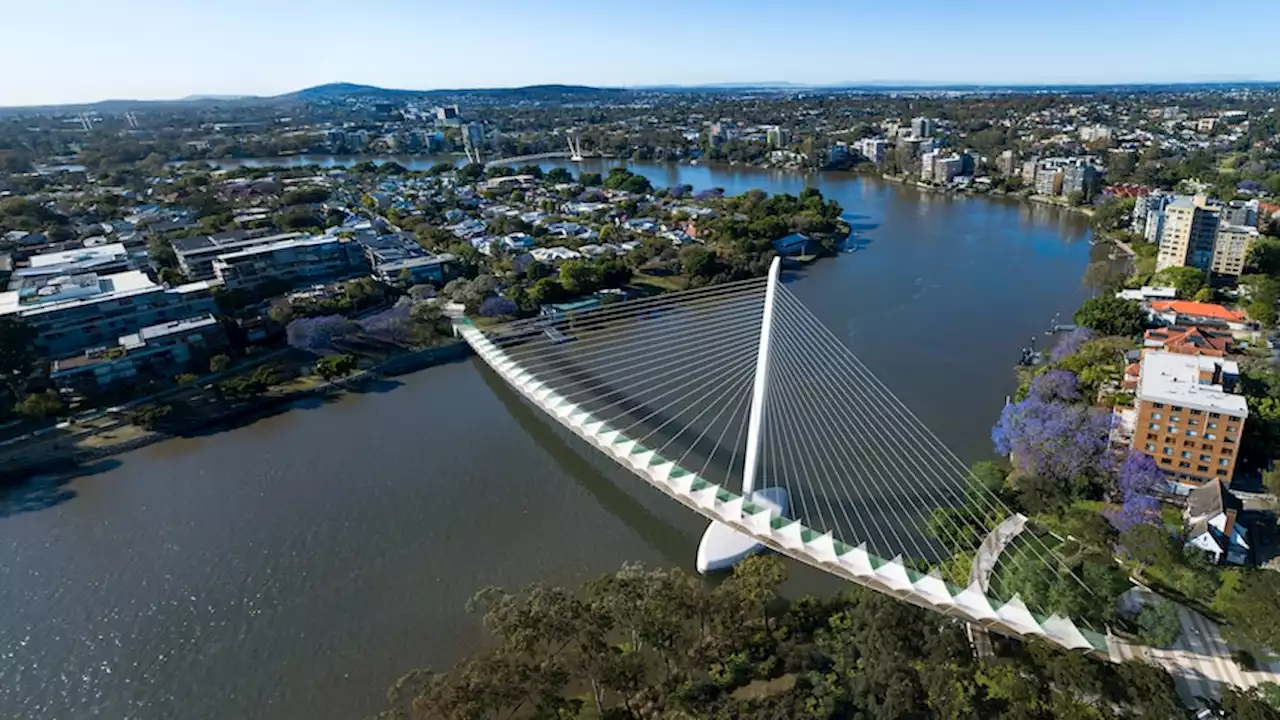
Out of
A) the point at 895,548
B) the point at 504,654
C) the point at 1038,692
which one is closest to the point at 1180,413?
the point at 895,548

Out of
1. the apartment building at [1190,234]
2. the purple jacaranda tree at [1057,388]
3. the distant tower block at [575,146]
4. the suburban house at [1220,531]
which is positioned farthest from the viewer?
the distant tower block at [575,146]

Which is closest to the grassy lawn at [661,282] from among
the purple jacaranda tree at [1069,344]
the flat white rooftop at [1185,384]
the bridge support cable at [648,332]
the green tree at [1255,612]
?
the bridge support cable at [648,332]

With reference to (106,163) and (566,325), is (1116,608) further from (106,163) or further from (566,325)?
(106,163)

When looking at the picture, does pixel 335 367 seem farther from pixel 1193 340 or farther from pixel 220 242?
pixel 1193 340

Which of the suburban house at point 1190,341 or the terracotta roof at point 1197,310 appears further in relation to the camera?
the terracotta roof at point 1197,310

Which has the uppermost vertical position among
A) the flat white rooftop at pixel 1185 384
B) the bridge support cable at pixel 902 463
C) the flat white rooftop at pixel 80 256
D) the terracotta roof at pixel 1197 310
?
the flat white rooftop at pixel 80 256

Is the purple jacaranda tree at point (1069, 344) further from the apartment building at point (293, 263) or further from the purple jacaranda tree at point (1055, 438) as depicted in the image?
the apartment building at point (293, 263)
